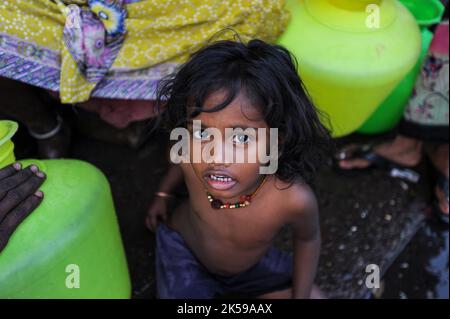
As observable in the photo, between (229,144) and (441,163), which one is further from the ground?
(229,144)

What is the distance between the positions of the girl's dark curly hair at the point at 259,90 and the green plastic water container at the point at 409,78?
0.86 meters

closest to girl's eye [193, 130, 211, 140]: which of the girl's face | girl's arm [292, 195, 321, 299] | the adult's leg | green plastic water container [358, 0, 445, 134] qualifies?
the girl's face

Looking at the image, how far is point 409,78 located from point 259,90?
1.17 m

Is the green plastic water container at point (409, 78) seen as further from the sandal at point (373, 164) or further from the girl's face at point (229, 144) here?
the girl's face at point (229, 144)

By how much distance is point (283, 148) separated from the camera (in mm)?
1405

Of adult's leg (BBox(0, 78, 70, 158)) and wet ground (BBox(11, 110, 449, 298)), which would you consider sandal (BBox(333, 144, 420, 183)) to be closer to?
wet ground (BBox(11, 110, 449, 298))

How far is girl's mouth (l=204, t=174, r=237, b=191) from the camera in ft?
4.25

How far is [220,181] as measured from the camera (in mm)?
1300

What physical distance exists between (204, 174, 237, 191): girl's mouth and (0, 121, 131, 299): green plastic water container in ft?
1.13

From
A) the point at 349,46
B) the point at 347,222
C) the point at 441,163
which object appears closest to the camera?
the point at 349,46

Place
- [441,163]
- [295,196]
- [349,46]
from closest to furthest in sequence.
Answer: [295,196] → [349,46] → [441,163]

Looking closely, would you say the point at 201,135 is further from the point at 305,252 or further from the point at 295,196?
the point at 305,252

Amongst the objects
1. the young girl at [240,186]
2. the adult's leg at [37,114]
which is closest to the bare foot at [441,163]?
the young girl at [240,186]

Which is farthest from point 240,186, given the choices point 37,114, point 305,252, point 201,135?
point 37,114
